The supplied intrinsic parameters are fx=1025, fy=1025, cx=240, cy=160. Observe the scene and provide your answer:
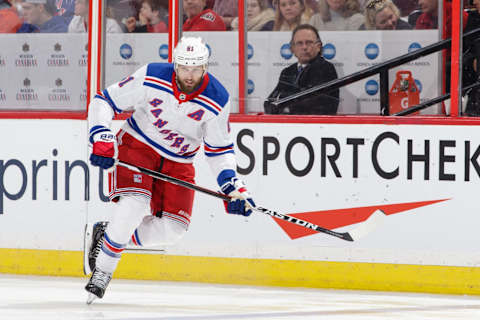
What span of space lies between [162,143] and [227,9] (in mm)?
1115

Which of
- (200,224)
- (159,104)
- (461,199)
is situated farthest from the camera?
(200,224)

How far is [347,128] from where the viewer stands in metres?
5.31

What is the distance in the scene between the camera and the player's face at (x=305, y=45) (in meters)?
5.47

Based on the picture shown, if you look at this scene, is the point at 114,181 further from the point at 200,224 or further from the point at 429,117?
the point at 429,117

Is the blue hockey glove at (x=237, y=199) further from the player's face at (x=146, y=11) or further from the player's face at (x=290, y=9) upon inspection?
the player's face at (x=146, y=11)

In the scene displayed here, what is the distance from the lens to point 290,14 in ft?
18.0

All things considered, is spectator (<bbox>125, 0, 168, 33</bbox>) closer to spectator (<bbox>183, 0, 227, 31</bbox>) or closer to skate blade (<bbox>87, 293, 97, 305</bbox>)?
spectator (<bbox>183, 0, 227, 31</bbox>)

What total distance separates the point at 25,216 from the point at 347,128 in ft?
6.11

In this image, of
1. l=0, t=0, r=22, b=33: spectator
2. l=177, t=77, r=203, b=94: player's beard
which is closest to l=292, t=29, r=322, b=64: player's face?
l=177, t=77, r=203, b=94: player's beard

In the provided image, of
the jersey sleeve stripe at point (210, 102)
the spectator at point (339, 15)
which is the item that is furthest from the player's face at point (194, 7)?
the jersey sleeve stripe at point (210, 102)

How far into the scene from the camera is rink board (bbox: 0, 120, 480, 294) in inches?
204

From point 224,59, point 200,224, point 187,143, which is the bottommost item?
point 200,224

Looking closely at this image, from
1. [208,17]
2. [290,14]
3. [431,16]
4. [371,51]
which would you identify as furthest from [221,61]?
[431,16]

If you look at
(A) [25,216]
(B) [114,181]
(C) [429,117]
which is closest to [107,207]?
(A) [25,216]
